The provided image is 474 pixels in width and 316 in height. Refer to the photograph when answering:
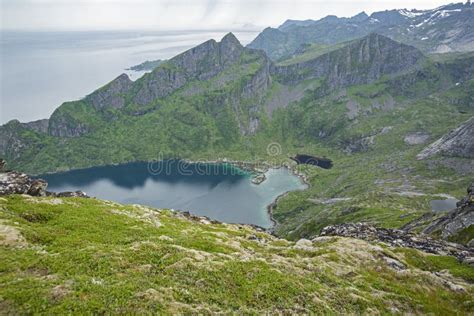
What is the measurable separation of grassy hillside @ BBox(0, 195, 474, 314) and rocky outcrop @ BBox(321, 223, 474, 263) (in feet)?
18.1

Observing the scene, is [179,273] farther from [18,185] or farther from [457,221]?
[457,221]

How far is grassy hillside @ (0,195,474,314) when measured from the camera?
27.0 meters

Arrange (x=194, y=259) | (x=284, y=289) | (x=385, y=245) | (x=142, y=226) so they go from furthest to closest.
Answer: (x=385, y=245)
(x=142, y=226)
(x=194, y=259)
(x=284, y=289)

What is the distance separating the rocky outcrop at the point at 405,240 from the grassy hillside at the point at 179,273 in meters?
5.52

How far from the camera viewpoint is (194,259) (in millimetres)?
36344

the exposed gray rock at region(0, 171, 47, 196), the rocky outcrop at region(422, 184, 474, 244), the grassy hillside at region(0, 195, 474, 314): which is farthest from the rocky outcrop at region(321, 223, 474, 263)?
the exposed gray rock at region(0, 171, 47, 196)

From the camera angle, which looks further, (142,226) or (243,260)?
(142,226)

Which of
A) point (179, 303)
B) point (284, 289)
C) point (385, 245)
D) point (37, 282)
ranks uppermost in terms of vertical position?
point (37, 282)

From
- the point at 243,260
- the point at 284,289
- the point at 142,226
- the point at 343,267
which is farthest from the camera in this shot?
the point at 142,226

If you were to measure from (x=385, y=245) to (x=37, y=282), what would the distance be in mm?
56277

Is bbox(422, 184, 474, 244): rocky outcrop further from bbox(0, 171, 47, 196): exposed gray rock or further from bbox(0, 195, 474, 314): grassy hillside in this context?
bbox(0, 171, 47, 196): exposed gray rock

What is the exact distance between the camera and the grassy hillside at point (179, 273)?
88.4 feet

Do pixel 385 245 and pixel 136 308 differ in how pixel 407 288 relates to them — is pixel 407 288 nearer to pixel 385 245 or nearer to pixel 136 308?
pixel 385 245

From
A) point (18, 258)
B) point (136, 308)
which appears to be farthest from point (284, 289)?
point (18, 258)
